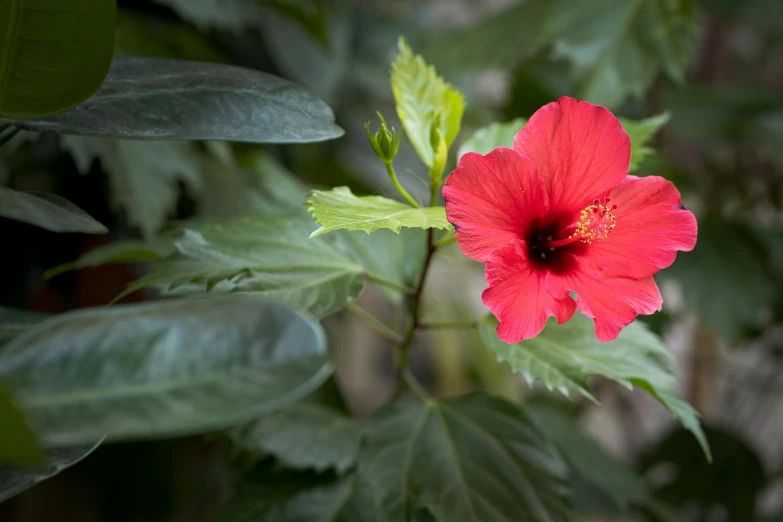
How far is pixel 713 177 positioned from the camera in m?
1.29

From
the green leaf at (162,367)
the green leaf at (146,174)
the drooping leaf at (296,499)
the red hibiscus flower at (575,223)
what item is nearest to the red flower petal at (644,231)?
the red hibiscus flower at (575,223)

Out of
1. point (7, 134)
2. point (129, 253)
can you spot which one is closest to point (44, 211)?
point (7, 134)

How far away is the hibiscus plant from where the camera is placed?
0.31 meters

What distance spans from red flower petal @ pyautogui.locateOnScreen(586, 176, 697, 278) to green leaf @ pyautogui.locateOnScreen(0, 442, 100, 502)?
374 millimetres

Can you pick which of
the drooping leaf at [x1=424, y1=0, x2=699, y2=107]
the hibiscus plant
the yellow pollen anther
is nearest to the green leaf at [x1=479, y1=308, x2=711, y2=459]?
the hibiscus plant

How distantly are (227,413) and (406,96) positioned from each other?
34 centimetres

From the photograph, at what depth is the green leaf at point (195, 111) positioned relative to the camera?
16.6 inches

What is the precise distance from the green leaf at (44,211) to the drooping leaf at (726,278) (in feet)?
2.96

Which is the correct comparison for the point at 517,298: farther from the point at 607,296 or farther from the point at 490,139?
the point at 490,139

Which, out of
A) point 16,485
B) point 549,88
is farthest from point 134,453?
point 549,88

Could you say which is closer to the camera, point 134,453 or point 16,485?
point 16,485

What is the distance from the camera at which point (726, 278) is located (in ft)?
3.53

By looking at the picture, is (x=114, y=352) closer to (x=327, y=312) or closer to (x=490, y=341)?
(x=327, y=312)

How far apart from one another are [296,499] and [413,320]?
234 mm
